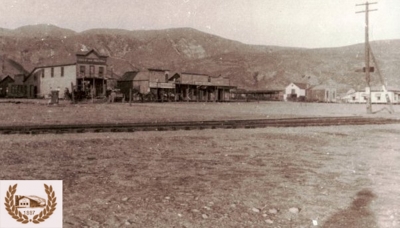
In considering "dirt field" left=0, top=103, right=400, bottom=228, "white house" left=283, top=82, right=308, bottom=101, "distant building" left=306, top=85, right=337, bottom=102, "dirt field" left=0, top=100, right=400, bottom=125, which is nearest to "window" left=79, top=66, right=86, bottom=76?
"dirt field" left=0, top=100, right=400, bottom=125

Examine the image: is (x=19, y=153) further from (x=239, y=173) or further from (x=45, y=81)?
(x=45, y=81)

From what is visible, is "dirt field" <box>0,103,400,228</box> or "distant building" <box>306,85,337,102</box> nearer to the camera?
"dirt field" <box>0,103,400,228</box>

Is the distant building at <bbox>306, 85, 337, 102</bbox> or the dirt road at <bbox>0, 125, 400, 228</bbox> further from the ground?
the distant building at <bbox>306, 85, 337, 102</bbox>

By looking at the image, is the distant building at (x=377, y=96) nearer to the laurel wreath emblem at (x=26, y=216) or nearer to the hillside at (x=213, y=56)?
the hillside at (x=213, y=56)

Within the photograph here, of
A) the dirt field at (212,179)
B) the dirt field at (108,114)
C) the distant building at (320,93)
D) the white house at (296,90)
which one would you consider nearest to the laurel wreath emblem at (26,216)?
the dirt field at (212,179)

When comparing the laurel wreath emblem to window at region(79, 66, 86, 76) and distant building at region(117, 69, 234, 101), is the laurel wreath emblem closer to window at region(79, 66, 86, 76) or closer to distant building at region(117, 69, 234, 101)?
window at region(79, 66, 86, 76)

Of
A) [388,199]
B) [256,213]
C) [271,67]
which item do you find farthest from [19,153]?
[271,67]
